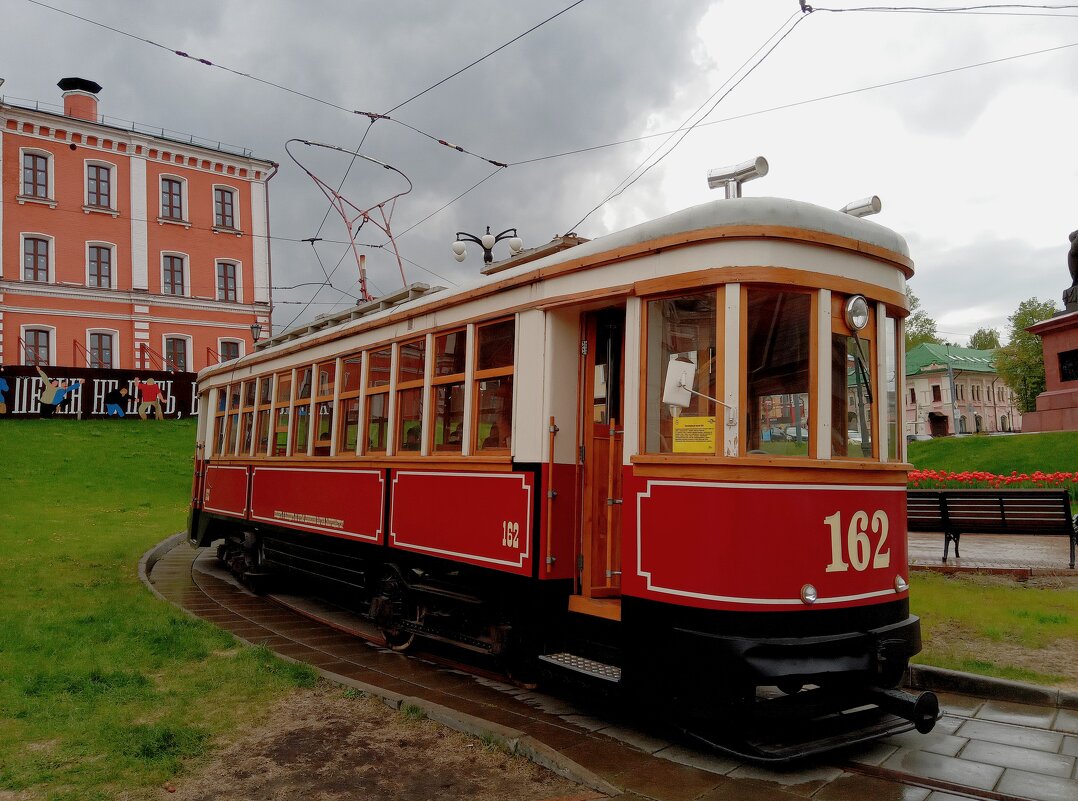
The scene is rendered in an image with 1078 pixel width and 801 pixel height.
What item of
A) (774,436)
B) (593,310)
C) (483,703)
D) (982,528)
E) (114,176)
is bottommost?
(483,703)

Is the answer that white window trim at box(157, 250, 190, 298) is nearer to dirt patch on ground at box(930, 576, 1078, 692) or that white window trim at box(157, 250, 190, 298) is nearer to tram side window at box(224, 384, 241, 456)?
tram side window at box(224, 384, 241, 456)

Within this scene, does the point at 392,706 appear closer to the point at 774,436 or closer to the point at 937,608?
the point at 774,436

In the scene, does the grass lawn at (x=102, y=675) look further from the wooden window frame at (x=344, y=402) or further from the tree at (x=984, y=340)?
the tree at (x=984, y=340)

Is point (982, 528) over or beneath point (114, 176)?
beneath

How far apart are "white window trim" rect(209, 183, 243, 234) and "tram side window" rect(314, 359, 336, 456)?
29.6 meters

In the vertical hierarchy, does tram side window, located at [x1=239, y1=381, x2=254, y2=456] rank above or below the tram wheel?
above

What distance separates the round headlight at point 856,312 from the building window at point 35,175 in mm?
34934

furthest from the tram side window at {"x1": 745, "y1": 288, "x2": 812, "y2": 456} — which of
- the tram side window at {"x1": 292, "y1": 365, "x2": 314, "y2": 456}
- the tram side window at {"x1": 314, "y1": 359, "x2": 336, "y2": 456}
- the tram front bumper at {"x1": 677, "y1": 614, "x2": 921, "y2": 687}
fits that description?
the tram side window at {"x1": 292, "y1": 365, "x2": 314, "y2": 456}

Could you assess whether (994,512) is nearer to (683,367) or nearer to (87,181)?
(683,367)

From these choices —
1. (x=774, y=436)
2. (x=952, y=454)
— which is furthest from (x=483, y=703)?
(x=952, y=454)

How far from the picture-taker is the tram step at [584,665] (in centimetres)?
493

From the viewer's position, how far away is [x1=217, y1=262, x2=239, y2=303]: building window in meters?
35.6

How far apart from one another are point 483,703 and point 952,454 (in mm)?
21543

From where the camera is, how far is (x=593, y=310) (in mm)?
5684
